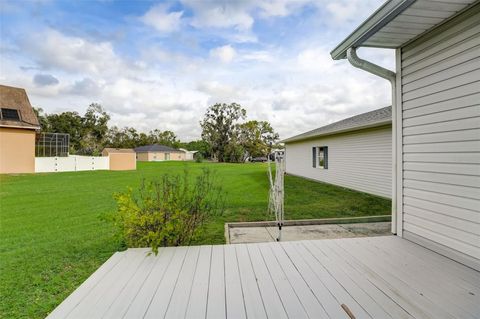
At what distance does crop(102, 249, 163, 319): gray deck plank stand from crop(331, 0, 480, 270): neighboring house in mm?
3093

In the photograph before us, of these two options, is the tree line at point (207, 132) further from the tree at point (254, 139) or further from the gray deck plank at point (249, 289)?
the gray deck plank at point (249, 289)

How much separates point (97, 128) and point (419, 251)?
40.9 m

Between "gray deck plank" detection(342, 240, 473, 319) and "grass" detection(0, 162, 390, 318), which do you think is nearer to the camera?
"gray deck plank" detection(342, 240, 473, 319)

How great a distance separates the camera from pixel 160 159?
4925 centimetres

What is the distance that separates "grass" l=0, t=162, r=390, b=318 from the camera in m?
2.68

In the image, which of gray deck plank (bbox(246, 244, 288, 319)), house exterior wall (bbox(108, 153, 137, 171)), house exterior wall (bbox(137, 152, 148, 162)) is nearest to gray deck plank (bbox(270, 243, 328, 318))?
gray deck plank (bbox(246, 244, 288, 319))

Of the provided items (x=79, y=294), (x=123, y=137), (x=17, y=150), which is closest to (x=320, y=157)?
(x=79, y=294)

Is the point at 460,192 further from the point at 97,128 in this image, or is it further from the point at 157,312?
the point at 97,128

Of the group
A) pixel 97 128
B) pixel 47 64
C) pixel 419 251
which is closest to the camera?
pixel 419 251

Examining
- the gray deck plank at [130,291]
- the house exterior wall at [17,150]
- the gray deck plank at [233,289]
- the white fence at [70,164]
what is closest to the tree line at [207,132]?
the white fence at [70,164]

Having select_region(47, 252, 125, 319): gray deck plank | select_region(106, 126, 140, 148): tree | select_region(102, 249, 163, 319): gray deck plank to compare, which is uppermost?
select_region(106, 126, 140, 148): tree

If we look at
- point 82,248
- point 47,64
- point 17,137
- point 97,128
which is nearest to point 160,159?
point 97,128

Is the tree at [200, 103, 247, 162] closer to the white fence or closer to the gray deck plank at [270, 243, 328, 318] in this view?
the white fence

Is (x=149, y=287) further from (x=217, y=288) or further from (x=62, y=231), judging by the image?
(x=62, y=231)
